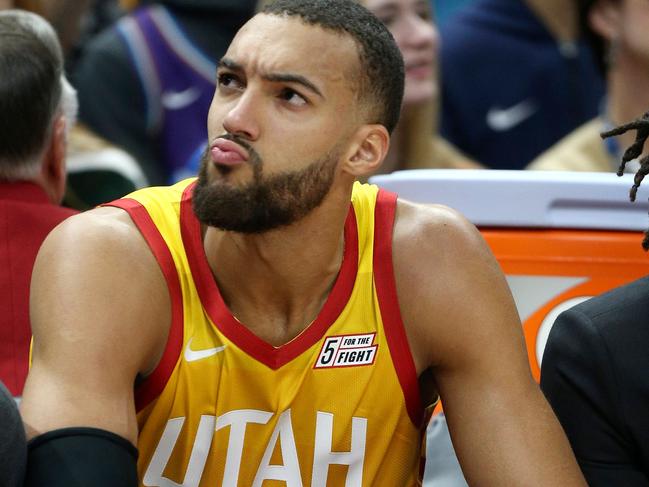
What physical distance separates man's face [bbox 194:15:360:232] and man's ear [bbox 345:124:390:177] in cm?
4

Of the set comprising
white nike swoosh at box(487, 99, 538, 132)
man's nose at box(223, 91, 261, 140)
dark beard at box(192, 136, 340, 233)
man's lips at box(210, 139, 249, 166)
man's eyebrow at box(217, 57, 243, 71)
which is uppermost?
man's eyebrow at box(217, 57, 243, 71)

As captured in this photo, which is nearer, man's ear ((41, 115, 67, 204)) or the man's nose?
the man's nose

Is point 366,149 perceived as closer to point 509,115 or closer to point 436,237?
point 436,237

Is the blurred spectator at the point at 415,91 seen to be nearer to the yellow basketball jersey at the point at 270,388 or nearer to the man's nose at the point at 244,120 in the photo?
the yellow basketball jersey at the point at 270,388

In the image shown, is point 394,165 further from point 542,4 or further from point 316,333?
point 316,333

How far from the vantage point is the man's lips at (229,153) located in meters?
2.46

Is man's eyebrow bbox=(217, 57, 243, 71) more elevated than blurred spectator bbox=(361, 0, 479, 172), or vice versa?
man's eyebrow bbox=(217, 57, 243, 71)

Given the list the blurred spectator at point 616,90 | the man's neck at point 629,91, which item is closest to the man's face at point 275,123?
the blurred spectator at point 616,90

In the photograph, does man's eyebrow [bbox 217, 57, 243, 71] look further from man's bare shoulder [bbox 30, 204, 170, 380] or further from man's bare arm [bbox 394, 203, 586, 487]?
man's bare arm [bbox 394, 203, 586, 487]

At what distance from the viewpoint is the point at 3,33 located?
9.86ft

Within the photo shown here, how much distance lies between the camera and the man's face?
8.11 ft

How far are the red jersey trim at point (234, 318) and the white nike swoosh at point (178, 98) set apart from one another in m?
1.77

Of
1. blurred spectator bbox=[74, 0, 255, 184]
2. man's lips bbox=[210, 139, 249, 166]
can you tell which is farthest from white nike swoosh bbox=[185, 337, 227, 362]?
blurred spectator bbox=[74, 0, 255, 184]

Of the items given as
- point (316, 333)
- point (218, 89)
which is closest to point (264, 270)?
point (316, 333)
